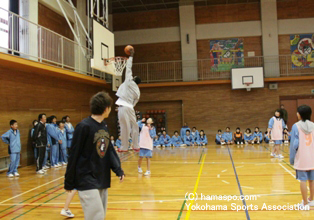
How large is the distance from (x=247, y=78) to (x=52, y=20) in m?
11.2

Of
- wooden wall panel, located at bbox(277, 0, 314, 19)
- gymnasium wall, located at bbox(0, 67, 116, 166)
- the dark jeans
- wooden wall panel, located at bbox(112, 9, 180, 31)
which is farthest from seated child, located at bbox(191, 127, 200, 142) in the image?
the dark jeans

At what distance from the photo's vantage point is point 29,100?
10.5 metres

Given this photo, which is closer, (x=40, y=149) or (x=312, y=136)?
(x=312, y=136)

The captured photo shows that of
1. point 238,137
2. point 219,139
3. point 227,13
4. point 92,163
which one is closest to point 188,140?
point 219,139

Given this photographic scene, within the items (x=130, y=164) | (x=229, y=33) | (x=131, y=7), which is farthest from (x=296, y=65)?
(x=130, y=164)

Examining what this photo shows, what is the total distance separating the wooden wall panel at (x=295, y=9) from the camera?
18078 mm

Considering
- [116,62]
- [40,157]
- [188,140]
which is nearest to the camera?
[40,157]

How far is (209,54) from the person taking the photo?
18.7 metres

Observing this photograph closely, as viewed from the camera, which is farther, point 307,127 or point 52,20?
point 52,20

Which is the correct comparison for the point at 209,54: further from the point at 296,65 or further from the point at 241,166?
the point at 241,166

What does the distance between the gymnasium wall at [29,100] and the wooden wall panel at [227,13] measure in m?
10.1

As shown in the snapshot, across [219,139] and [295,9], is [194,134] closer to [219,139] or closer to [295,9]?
[219,139]

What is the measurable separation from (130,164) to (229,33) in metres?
12.4

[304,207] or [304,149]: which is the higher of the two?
[304,149]
